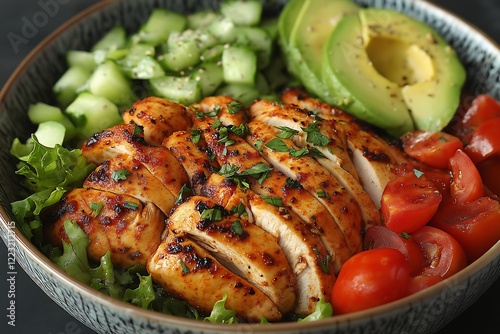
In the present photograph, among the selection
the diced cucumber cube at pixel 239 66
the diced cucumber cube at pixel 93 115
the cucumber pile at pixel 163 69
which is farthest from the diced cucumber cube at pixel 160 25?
the diced cucumber cube at pixel 93 115

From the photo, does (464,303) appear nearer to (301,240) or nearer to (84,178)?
(301,240)

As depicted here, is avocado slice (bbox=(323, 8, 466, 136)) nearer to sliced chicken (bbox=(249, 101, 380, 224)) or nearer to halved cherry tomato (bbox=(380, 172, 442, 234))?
sliced chicken (bbox=(249, 101, 380, 224))

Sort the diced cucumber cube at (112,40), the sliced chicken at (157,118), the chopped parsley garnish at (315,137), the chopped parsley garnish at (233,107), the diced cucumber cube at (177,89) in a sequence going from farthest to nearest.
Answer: the diced cucumber cube at (112,40) < the diced cucumber cube at (177,89) < the chopped parsley garnish at (233,107) < the sliced chicken at (157,118) < the chopped parsley garnish at (315,137)

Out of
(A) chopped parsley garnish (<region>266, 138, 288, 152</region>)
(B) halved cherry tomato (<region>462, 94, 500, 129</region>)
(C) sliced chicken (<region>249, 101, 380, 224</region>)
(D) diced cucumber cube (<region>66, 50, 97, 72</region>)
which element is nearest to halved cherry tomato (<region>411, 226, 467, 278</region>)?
(C) sliced chicken (<region>249, 101, 380, 224</region>)

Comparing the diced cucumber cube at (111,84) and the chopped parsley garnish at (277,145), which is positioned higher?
the chopped parsley garnish at (277,145)

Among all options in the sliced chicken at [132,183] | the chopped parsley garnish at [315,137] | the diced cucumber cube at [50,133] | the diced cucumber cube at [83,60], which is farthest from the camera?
the diced cucumber cube at [83,60]

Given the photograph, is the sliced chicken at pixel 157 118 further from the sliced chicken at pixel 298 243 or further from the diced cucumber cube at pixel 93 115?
the sliced chicken at pixel 298 243
